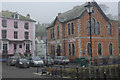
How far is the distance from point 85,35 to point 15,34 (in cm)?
2026

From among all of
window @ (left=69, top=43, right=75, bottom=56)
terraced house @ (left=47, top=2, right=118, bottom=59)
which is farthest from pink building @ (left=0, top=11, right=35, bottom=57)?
window @ (left=69, top=43, right=75, bottom=56)

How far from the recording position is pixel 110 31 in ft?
124

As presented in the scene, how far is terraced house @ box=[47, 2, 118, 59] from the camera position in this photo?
3394 cm

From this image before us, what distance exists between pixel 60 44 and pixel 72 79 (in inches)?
1005

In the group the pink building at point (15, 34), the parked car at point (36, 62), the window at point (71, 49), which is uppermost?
the pink building at point (15, 34)

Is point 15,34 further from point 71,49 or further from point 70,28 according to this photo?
point 71,49

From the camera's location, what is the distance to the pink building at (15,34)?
4400cm

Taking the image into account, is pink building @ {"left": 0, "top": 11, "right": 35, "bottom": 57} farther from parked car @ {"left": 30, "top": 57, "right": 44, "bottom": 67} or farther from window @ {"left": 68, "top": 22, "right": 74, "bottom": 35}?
parked car @ {"left": 30, "top": 57, "right": 44, "bottom": 67}

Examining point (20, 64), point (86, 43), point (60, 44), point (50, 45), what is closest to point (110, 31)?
point (86, 43)

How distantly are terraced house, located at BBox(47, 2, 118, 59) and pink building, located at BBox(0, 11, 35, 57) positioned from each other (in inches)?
426

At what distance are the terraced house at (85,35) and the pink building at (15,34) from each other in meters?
10.8

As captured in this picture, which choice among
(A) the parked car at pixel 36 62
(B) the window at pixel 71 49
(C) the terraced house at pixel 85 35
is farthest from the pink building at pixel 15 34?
(A) the parked car at pixel 36 62

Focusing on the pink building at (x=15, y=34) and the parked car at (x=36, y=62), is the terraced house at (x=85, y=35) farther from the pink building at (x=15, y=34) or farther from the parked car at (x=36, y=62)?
the pink building at (x=15, y=34)

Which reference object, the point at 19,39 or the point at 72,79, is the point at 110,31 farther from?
the point at 72,79
